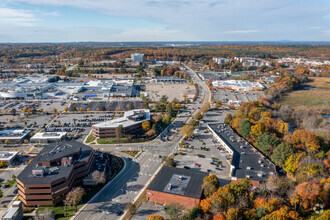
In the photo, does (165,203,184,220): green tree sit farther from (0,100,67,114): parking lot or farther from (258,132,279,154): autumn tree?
(0,100,67,114): parking lot

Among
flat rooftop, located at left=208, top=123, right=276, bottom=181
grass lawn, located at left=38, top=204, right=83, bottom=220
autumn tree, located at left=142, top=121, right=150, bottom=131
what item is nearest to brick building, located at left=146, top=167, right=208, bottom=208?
flat rooftop, located at left=208, top=123, right=276, bottom=181

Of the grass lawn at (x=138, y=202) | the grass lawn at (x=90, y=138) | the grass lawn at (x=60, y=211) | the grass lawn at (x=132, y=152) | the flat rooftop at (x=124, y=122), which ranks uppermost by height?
the flat rooftop at (x=124, y=122)

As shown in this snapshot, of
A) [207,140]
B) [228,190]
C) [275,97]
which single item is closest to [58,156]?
[228,190]

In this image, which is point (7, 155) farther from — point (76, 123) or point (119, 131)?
point (119, 131)

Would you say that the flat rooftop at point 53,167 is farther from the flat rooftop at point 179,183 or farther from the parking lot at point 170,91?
the parking lot at point 170,91

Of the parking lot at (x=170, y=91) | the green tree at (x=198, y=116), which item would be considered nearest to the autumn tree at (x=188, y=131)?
the green tree at (x=198, y=116)
